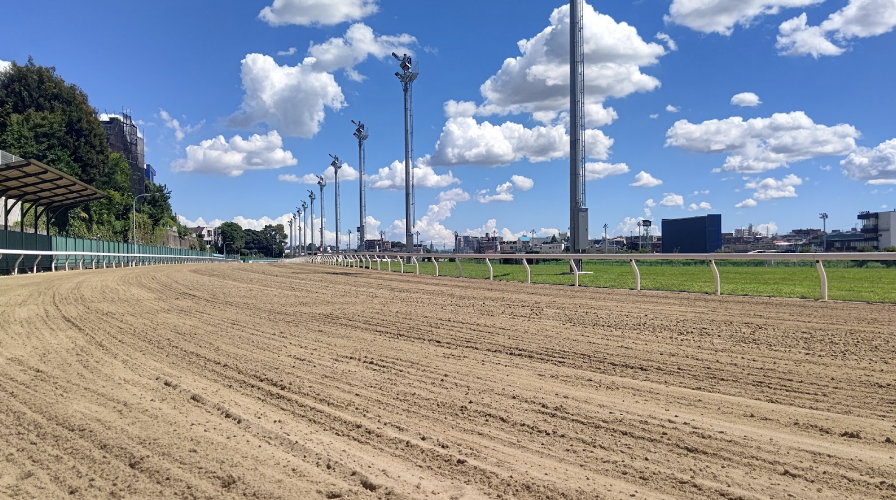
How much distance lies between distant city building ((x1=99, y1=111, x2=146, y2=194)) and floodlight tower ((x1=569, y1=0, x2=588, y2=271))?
86.0 m

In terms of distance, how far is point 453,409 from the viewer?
188 inches

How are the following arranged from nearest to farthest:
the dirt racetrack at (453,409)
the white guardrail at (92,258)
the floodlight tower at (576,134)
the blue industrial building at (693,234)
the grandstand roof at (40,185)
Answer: the dirt racetrack at (453,409)
the grandstand roof at (40,185)
the floodlight tower at (576,134)
the white guardrail at (92,258)
the blue industrial building at (693,234)

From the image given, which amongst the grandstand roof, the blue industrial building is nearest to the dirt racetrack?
the grandstand roof

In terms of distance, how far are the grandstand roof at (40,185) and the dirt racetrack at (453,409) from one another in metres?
17.5

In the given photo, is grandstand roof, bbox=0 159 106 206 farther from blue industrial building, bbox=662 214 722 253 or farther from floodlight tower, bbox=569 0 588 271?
blue industrial building, bbox=662 214 722 253

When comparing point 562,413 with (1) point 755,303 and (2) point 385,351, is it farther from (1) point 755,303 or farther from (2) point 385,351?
(1) point 755,303

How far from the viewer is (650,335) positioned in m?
8.18

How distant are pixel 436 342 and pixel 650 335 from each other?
9.03 feet

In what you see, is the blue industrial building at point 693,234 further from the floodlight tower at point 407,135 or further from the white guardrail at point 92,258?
the white guardrail at point 92,258

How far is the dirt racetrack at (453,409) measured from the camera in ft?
11.4

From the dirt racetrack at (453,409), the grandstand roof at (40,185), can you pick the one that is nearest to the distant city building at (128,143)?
the grandstand roof at (40,185)

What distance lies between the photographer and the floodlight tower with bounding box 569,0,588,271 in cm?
2569

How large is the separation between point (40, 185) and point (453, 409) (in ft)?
94.8

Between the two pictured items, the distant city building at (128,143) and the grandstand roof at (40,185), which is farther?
the distant city building at (128,143)
